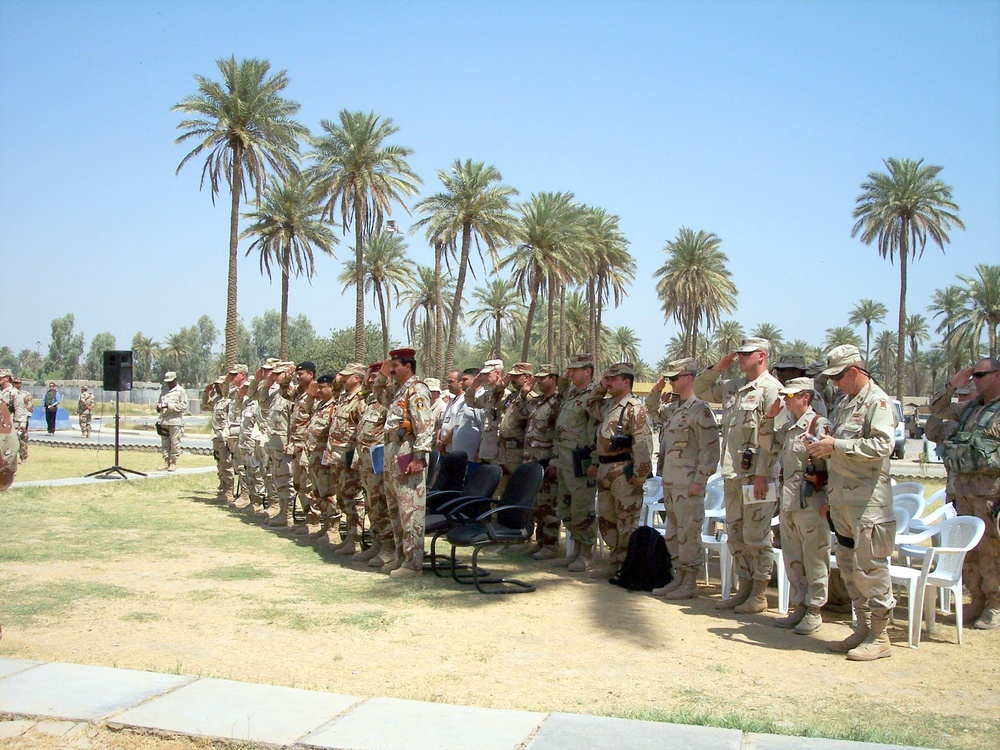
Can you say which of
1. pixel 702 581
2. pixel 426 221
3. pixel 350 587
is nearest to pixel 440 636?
pixel 350 587

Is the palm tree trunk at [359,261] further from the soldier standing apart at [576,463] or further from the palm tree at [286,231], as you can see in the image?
the soldier standing apart at [576,463]

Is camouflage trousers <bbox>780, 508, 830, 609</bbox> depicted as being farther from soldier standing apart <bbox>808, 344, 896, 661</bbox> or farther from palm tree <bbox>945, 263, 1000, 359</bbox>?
palm tree <bbox>945, 263, 1000, 359</bbox>

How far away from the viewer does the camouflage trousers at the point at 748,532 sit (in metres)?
7.04

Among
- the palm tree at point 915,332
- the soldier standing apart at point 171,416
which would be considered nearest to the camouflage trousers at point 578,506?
the soldier standing apart at point 171,416

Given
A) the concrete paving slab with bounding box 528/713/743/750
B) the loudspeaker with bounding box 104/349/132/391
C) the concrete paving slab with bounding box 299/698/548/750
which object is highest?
the loudspeaker with bounding box 104/349/132/391

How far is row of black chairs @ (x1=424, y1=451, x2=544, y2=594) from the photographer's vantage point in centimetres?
779

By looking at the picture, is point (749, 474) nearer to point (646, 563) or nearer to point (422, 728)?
point (646, 563)

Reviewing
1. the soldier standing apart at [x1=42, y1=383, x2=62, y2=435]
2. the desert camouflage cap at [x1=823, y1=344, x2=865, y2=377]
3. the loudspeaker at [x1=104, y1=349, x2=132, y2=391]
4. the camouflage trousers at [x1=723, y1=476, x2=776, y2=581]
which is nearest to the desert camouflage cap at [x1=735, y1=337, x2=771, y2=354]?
the desert camouflage cap at [x1=823, y1=344, x2=865, y2=377]

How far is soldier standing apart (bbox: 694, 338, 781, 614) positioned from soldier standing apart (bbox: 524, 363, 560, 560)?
2494mm

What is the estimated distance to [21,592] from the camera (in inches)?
286

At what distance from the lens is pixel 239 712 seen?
4.38m

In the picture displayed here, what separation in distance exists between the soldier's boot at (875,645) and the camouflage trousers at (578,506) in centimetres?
330

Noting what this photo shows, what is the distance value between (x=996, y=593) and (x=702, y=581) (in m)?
2.70

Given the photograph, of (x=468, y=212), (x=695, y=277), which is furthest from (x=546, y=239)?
(x=695, y=277)
